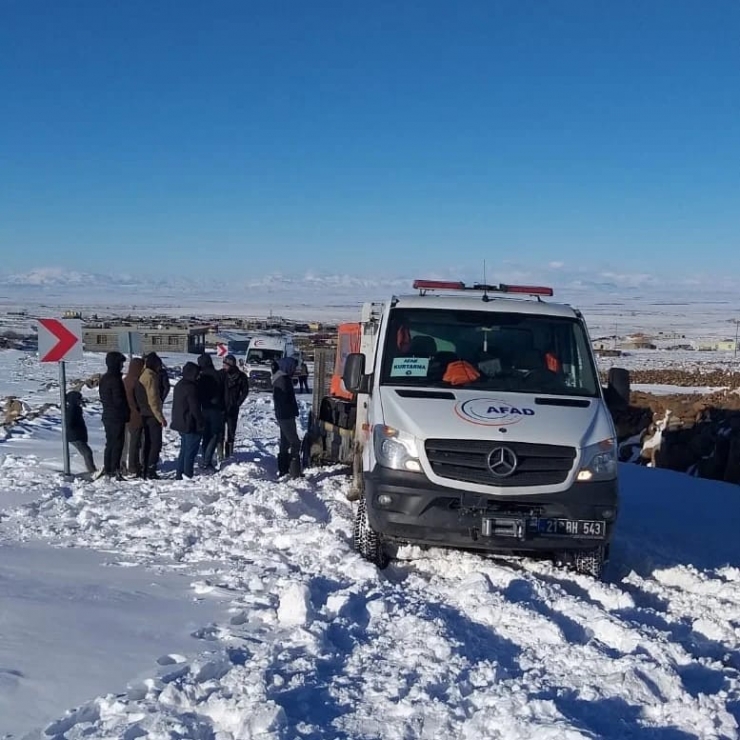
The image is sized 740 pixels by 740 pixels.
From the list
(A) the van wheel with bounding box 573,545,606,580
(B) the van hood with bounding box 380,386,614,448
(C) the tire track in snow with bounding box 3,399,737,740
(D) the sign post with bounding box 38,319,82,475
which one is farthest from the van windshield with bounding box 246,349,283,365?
(A) the van wheel with bounding box 573,545,606,580

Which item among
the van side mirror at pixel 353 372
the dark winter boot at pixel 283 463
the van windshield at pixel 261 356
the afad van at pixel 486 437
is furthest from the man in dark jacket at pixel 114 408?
the van windshield at pixel 261 356

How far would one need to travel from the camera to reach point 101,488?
9.84 metres

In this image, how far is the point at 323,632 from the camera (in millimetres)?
5215

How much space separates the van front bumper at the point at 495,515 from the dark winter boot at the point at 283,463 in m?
5.10

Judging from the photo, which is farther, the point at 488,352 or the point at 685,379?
the point at 685,379

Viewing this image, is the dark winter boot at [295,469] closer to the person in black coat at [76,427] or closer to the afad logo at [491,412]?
the person in black coat at [76,427]

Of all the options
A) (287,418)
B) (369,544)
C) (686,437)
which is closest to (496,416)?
(369,544)

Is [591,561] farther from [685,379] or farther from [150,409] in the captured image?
[685,379]

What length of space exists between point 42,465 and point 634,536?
7.92 m

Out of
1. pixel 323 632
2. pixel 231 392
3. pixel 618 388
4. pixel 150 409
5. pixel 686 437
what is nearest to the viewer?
pixel 323 632

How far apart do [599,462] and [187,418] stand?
5.82 meters

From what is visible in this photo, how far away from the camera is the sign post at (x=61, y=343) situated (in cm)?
1065

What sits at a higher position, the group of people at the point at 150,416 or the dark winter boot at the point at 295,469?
the group of people at the point at 150,416

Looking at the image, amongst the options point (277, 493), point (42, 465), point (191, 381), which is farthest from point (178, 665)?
point (42, 465)
